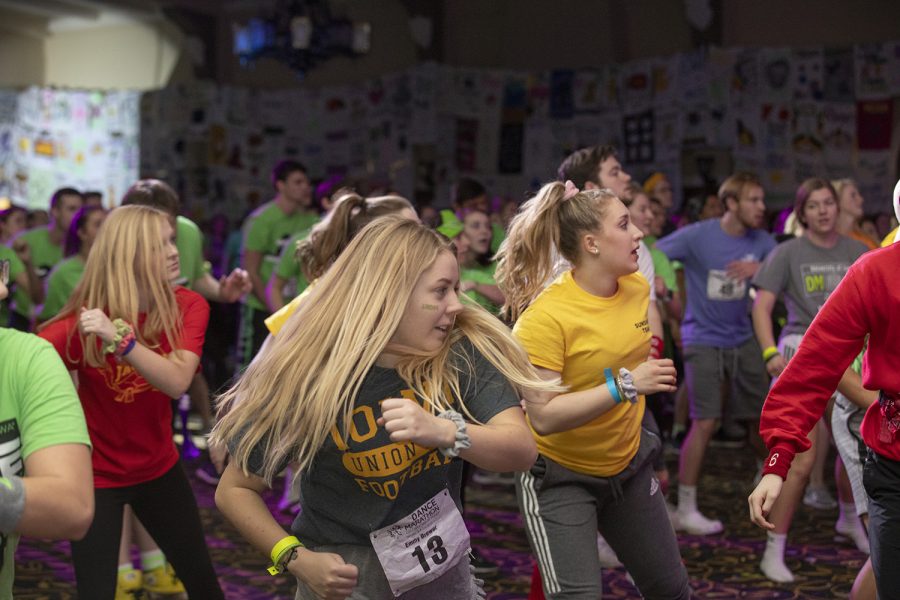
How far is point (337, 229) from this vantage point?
3.84 m

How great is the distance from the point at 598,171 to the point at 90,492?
2529 millimetres

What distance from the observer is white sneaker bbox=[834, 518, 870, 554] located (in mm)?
5117

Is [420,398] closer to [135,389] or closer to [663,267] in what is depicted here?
[135,389]

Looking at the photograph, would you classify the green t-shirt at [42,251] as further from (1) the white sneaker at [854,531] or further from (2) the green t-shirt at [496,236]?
(1) the white sneaker at [854,531]

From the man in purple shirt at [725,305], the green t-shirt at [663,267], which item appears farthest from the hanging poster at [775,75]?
the green t-shirt at [663,267]

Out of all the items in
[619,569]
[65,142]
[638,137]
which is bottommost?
[619,569]

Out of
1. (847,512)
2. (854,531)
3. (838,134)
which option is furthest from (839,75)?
(854,531)

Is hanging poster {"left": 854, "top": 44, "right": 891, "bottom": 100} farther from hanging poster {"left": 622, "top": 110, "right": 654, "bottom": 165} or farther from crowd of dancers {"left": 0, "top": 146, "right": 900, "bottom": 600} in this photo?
crowd of dancers {"left": 0, "top": 146, "right": 900, "bottom": 600}

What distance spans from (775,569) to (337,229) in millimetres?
2360

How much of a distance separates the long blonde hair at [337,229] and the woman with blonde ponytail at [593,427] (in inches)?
31.0

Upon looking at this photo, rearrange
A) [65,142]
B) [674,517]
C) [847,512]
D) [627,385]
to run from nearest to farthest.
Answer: [627,385]
[847,512]
[674,517]
[65,142]

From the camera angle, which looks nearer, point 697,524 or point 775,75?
point 697,524

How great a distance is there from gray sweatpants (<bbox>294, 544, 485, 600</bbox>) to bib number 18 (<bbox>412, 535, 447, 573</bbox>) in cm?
7

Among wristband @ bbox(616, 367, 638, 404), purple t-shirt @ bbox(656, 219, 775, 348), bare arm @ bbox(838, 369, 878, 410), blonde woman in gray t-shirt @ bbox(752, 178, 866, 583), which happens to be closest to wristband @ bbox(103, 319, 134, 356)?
wristband @ bbox(616, 367, 638, 404)
